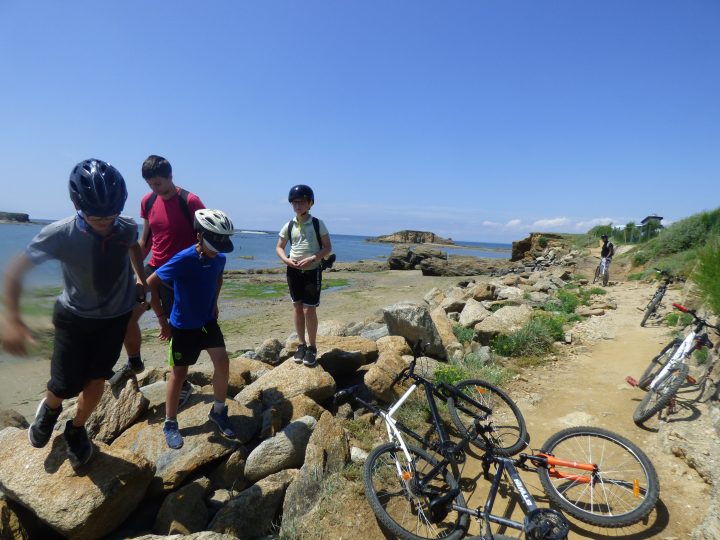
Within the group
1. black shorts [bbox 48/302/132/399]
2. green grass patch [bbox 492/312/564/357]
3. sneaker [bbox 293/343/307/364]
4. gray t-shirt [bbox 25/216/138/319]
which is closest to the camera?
gray t-shirt [bbox 25/216/138/319]

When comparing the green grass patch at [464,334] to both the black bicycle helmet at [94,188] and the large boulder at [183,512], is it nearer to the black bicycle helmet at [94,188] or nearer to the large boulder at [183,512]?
the large boulder at [183,512]

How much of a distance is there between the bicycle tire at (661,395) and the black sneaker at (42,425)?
6.19 m

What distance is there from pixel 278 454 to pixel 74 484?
158 centimetres

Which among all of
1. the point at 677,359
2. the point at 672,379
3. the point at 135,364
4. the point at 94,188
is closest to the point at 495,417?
the point at 672,379

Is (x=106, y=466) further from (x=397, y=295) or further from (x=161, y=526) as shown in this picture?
(x=397, y=295)

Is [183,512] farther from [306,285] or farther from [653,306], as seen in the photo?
[653,306]

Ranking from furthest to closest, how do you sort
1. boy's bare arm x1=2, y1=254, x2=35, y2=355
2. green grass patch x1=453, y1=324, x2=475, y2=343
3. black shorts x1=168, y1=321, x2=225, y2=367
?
green grass patch x1=453, y1=324, x2=475, y2=343, black shorts x1=168, y1=321, x2=225, y2=367, boy's bare arm x1=2, y1=254, x2=35, y2=355

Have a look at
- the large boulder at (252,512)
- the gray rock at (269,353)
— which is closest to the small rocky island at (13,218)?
the gray rock at (269,353)

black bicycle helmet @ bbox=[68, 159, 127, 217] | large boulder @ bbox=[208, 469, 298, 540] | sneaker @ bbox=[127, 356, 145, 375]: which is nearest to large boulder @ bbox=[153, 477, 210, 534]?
large boulder @ bbox=[208, 469, 298, 540]

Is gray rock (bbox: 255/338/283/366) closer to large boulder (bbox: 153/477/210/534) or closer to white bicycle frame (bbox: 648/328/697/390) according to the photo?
large boulder (bbox: 153/477/210/534)

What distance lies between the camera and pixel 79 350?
113 inches

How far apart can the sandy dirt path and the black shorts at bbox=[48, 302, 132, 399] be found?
11.3ft

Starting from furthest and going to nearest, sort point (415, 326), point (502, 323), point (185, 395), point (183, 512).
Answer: point (502, 323), point (415, 326), point (185, 395), point (183, 512)

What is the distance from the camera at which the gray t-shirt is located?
264 centimetres
